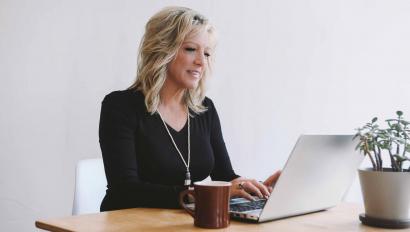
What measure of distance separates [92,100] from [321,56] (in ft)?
4.82

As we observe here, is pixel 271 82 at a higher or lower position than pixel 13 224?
higher

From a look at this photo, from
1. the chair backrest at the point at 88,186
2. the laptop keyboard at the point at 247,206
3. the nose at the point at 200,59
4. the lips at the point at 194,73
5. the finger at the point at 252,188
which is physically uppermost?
the nose at the point at 200,59

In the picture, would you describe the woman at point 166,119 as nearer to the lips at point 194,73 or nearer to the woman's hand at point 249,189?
the lips at point 194,73

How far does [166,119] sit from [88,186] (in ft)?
1.26

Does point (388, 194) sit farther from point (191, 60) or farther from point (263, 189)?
point (191, 60)

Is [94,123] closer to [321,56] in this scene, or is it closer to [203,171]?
[203,171]

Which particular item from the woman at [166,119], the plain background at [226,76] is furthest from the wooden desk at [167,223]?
the plain background at [226,76]

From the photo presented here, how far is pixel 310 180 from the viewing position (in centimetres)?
121

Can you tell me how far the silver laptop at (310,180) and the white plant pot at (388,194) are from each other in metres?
0.10

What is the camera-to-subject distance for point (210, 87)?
9.09ft

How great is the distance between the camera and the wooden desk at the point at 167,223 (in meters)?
1.09

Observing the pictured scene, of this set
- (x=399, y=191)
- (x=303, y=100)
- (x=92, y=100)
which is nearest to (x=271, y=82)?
(x=303, y=100)

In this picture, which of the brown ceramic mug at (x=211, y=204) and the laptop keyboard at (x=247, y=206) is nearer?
the brown ceramic mug at (x=211, y=204)

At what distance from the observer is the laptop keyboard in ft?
4.11
